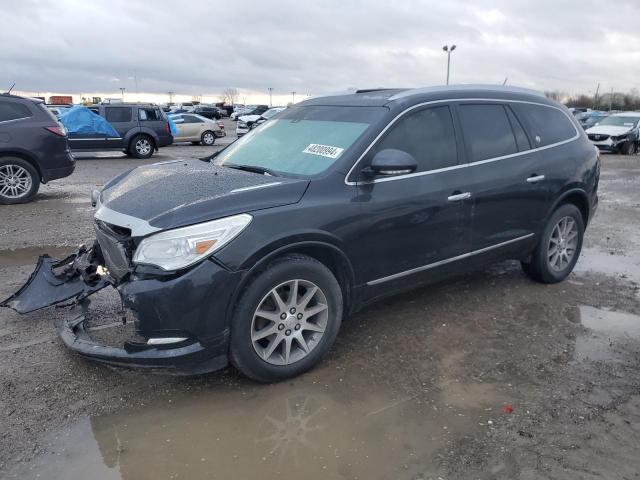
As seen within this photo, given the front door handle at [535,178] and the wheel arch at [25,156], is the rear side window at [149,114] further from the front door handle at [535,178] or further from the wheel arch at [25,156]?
the front door handle at [535,178]

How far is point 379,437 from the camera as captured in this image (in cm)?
293

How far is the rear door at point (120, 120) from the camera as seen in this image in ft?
58.5

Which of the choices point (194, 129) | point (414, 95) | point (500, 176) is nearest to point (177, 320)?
point (414, 95)

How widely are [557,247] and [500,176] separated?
132 centimetres

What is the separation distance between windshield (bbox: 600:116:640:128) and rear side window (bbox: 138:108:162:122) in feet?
63.4

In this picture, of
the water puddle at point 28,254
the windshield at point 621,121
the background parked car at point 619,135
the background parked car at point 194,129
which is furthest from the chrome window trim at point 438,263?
the windshield at point 621,121

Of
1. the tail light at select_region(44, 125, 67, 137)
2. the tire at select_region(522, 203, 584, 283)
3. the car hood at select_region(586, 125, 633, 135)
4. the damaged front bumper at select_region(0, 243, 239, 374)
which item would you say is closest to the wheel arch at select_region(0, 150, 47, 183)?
the tail light at select_region(44, 125, 67, 137)

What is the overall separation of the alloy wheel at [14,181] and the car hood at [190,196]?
6534mm

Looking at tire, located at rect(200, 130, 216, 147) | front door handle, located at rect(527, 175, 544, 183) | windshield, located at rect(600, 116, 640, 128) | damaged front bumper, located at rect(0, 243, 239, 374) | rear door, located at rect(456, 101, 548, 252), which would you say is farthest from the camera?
tire, located at rect(200, 130, 216, 147)

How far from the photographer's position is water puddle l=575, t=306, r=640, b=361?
13.0 feet

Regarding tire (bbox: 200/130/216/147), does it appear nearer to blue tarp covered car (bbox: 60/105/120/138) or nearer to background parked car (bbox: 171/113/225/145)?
background parked car (bbox: 171/113/225/145)

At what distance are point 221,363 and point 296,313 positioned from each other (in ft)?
1.86

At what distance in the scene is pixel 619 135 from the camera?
2252 centimetres

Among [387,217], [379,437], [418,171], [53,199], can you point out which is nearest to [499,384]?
[379,437]
